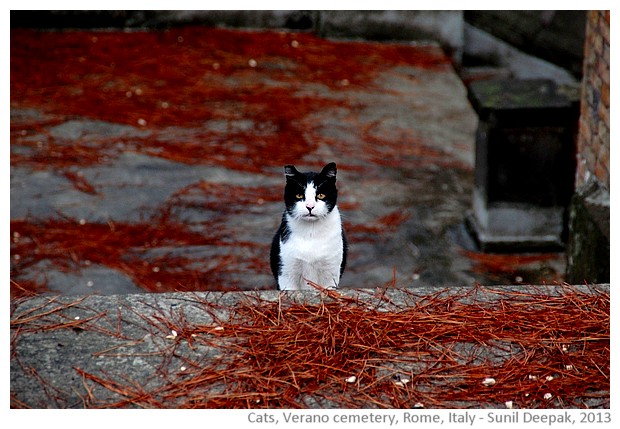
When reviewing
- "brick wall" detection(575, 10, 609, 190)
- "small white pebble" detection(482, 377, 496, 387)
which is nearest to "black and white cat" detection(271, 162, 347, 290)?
"small white pebble" detection(482, 377, 496, 387)

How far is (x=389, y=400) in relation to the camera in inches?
117

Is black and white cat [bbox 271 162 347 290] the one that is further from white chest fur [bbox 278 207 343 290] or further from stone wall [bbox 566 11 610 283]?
stone wall [bbox 566 11 610 283]

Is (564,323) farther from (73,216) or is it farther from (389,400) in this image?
(73,216)

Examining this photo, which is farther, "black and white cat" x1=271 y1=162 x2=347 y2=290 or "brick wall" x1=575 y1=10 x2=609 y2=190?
"brick wall" x1=575 y1=10 x2=609 y2=190

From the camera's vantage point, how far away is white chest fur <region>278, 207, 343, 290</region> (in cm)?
410

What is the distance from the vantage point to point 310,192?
13.0 ft

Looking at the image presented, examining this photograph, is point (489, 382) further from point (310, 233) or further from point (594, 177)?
point (594, 177)

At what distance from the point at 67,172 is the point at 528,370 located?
15.6ft

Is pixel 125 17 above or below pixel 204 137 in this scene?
above

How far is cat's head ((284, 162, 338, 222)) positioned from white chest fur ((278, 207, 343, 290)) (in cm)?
7

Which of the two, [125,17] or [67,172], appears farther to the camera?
[125,17]

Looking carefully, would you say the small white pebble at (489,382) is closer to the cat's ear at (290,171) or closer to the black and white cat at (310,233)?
the black and white cat at (310,233)

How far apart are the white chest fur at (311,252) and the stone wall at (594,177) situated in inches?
58.9

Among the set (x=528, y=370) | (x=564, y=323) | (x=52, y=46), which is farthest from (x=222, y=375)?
(x=52, y=46)
